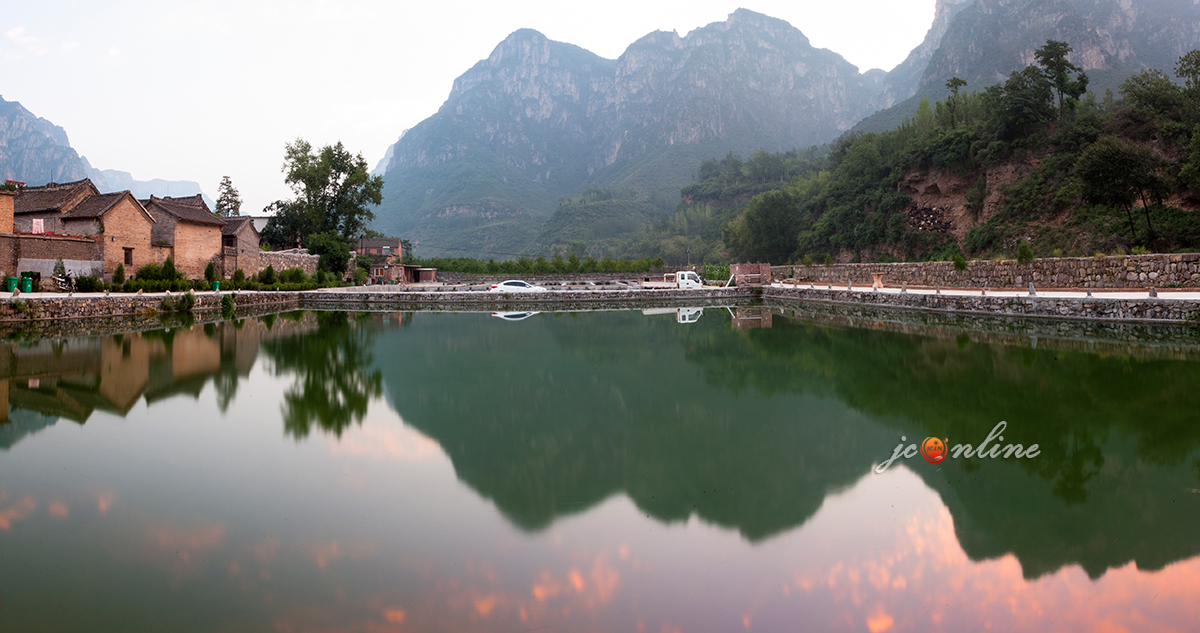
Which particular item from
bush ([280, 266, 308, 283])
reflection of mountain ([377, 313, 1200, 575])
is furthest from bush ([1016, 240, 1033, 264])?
bush ([280, 266, 308, 283])

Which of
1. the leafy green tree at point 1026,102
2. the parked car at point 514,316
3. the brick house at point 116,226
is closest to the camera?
the parked car at point 514,316

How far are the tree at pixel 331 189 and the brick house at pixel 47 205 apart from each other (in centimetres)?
1599

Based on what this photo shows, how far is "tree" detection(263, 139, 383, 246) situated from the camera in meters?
43.9

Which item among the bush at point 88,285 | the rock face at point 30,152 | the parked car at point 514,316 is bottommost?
the parked car at point 514,316

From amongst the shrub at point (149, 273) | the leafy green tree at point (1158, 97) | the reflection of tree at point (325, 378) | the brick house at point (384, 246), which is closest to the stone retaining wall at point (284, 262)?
the shrub at point (149, 273)

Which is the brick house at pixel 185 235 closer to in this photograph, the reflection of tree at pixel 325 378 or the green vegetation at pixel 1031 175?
the reflection of tree at pixel 325 378

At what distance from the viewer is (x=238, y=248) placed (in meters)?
35.0

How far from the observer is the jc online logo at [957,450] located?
529 centimetres

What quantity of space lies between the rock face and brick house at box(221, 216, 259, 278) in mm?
157175

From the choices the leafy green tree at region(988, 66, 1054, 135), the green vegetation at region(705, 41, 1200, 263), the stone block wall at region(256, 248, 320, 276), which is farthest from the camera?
the leafy green tree at region(988, 66, 1054, 135)

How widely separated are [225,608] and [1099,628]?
4.32 m

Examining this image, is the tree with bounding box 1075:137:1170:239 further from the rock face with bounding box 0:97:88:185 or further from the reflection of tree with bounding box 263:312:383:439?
the rock face with bounding box 0:97:88:185

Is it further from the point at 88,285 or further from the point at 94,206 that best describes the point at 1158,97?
the point at 94,206

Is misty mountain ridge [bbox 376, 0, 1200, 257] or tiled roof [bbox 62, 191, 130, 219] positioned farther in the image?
misty mountain ridge [bbox 376, 0, 1200, 257]
